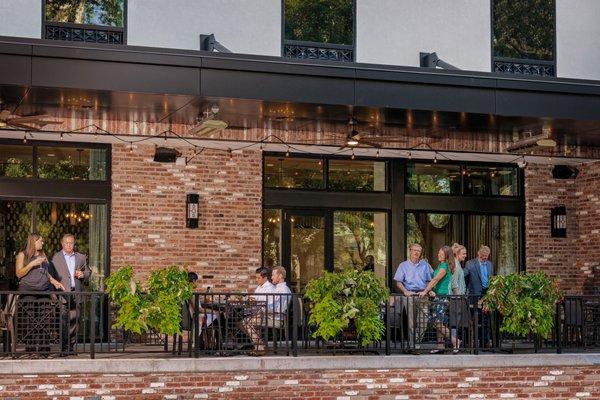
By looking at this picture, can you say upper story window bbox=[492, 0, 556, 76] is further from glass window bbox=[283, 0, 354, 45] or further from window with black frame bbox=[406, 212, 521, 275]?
window with black frame bbox=[406, 212, 521, 275]

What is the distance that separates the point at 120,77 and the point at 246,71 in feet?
5.60

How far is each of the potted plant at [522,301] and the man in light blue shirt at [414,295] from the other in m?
0.92

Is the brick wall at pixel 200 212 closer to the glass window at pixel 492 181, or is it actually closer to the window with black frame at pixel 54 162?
the window with black frame at pixel 54 162

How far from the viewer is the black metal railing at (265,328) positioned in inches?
504

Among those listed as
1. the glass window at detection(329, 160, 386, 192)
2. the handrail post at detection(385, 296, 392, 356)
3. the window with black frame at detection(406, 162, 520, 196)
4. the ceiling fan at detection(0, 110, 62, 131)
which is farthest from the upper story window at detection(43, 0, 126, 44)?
the window with black frame at detection(406, 162, 520, 196)

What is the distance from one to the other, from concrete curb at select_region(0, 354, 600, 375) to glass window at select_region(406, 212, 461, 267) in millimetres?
4501

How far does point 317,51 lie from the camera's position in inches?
652

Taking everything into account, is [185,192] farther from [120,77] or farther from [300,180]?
[120,77]

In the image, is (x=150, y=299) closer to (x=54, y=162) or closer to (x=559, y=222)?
(x=54, y=162)

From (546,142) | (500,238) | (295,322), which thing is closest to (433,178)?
(500,238)

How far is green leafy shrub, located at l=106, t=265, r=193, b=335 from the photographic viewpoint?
42.2 ft

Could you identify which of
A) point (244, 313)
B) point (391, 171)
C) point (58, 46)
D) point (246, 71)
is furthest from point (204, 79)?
point (391, 171)

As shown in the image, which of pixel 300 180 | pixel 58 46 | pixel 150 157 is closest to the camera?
pixel 58 46

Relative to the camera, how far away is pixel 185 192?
17.1 m
